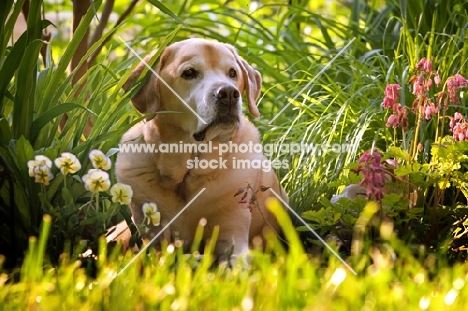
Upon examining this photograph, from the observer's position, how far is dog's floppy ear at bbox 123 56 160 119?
3.04m

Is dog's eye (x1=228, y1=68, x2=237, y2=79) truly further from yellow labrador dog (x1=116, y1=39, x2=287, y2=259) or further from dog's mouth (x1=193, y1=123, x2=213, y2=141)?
dog's mouth (x1=193, y1=123, x2=213, y2=141)

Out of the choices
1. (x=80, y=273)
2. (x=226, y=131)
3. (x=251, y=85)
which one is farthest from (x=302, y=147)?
(x=80, y=273)

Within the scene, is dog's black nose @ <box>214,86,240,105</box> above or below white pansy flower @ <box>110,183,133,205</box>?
above

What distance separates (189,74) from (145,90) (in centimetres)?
21

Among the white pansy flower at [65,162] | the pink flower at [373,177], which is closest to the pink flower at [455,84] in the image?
the pink flower at [373,177]

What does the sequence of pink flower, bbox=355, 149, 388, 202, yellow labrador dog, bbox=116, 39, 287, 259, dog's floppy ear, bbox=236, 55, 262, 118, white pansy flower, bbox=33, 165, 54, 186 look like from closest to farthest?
white pansy flower, bbox=33, 165, 54, 186, pink flower, bbox=355, 149, 388, 202, yellow labrador dog, bbox=116, 39, 287, 259, dog's floppy ear, bbox=236, 55, 262, 118

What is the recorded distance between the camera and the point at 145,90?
3.08 meters

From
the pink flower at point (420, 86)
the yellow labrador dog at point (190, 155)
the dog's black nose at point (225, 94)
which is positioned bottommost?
the yellow labrador dog at point (190, 155)

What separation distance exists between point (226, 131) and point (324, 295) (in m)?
1.40

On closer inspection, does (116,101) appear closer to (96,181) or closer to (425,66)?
(96,181)

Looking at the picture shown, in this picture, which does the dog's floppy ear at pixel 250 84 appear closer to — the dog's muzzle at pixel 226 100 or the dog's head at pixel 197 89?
the dog's head at pixel 197 89

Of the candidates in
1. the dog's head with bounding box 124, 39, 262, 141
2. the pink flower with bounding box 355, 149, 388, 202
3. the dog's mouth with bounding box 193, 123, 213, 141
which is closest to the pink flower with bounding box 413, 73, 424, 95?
the pink flower with bounding box 355, 149, 388, 202

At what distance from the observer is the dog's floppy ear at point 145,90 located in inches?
120

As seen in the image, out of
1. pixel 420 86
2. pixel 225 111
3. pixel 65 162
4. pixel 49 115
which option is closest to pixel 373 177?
pixel 420 86
